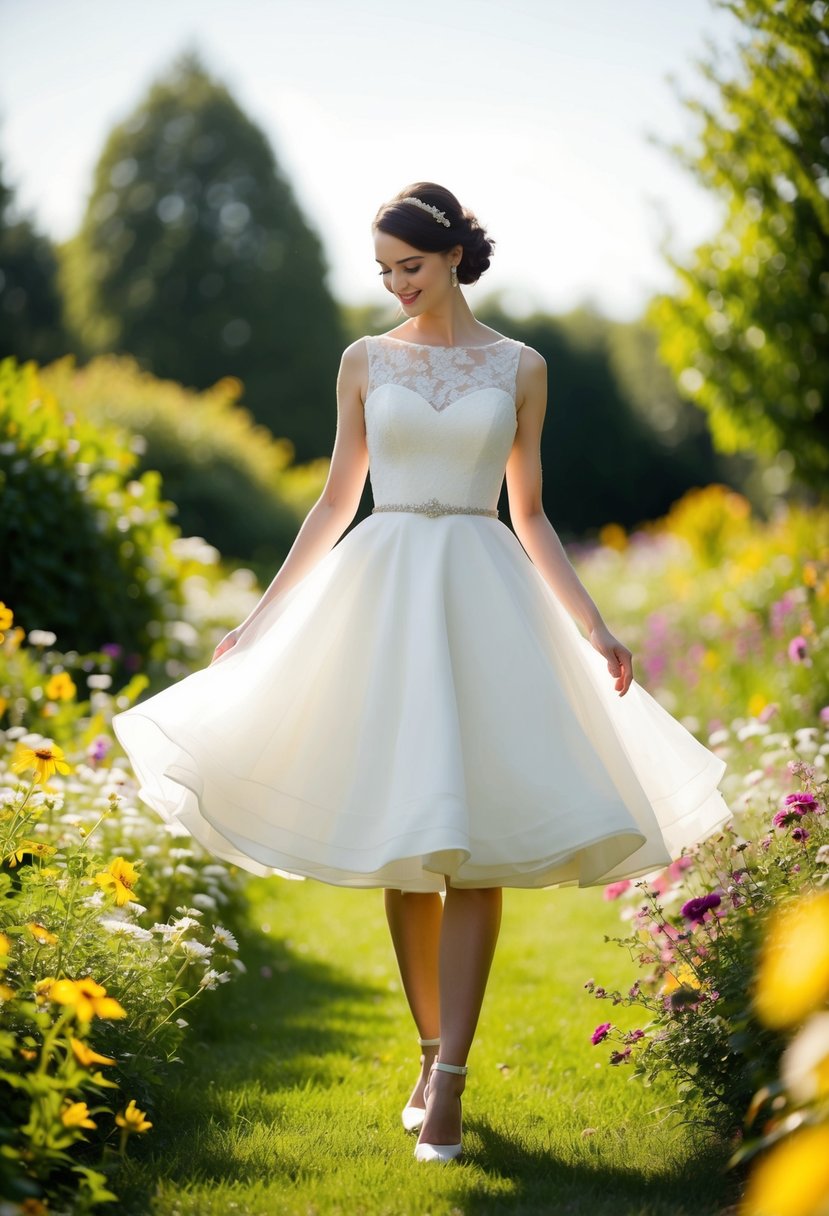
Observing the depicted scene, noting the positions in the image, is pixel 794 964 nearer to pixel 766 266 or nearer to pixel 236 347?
pixel 766 266

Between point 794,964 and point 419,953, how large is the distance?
180cm

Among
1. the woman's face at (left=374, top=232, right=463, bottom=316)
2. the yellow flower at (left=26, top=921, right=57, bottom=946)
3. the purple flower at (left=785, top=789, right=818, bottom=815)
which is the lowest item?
the yellow flower at (left=26, top=921, right=57, bottom=946)

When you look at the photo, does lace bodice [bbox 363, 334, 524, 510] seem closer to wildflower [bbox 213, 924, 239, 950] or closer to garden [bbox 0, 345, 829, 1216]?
garden [bbox 0, 345, 829, 1216]

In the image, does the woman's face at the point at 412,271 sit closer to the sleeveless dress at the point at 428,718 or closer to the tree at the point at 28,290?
the sleeveless dress at the point at 428,718

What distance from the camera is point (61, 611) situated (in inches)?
228

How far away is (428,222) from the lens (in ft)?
10.1

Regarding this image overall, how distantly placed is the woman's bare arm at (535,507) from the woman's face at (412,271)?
293 millimetres

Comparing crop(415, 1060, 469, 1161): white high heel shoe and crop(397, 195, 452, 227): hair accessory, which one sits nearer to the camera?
crop(415, 1060, 469, 1161): white high heel shoe

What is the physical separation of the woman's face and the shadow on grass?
2.02m

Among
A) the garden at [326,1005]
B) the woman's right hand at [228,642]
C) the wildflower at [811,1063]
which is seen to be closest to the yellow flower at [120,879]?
the garden at [326,1005]

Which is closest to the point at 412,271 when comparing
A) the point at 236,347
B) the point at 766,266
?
the point at 766,266

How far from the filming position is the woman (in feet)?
8.70

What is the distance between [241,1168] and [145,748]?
0.95 m

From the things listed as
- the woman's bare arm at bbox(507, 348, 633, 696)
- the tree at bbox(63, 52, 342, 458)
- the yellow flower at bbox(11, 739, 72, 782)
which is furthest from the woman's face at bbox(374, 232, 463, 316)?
the tree at bbox(63, 52, 342, 458)
